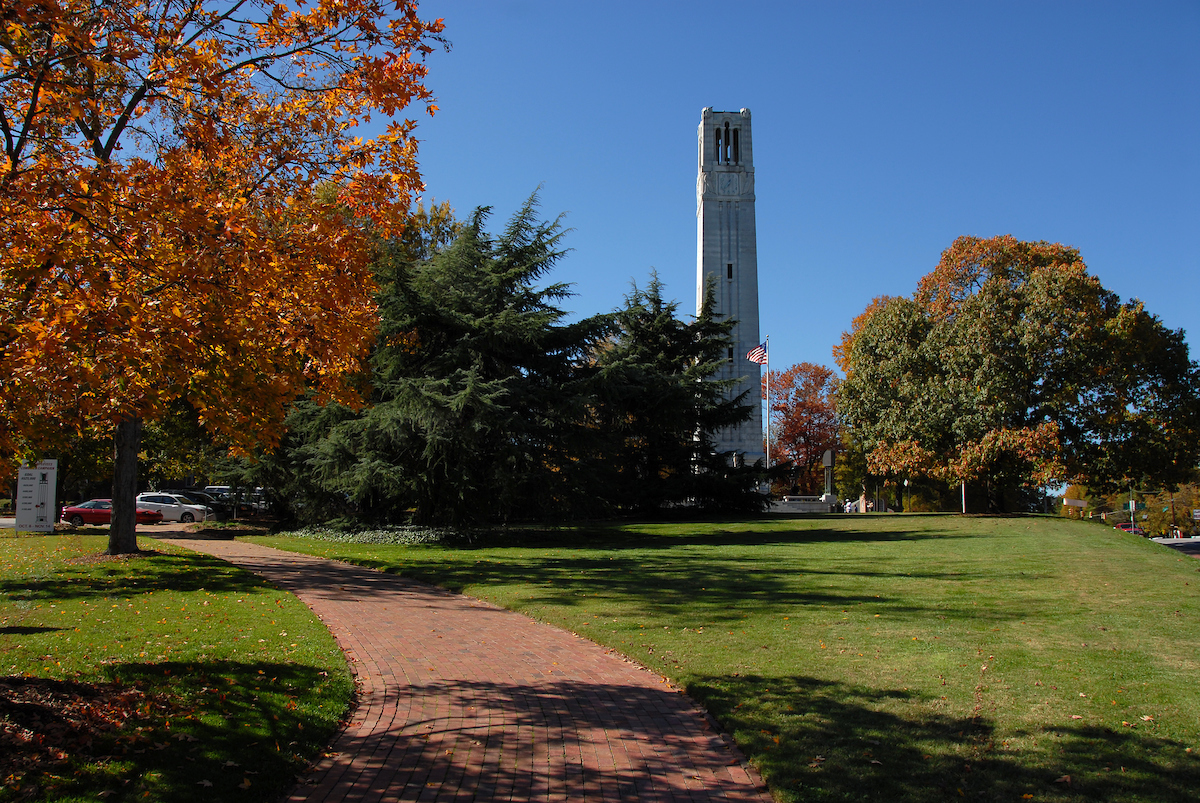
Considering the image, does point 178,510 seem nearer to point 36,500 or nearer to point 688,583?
point 36,500

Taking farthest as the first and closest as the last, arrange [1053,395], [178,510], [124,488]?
1. [178,510]
2. [1053,395]
3. [124,488]

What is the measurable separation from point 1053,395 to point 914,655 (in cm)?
2964

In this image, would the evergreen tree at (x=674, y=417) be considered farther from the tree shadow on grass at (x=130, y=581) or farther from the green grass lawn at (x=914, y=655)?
the tree shadow on grass at (x=130, y=581)

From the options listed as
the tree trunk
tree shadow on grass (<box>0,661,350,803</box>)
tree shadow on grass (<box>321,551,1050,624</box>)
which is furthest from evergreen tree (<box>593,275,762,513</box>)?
tree shadow on grass (<box>0,661,350,803</box>)

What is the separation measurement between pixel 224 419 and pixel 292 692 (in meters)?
5.99

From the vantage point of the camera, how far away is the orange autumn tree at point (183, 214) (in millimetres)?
5379

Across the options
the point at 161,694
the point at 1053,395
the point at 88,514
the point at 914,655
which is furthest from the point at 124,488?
the point at 1053,395

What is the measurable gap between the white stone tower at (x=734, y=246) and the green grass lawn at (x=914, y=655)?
130 feet

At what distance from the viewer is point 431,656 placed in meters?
7.69

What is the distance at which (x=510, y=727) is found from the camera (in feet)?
18.5

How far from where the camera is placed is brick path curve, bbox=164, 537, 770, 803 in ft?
15.0

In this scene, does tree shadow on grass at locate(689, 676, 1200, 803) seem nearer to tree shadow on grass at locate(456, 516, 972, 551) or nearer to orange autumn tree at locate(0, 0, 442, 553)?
orange autumn tree at locate(0, 0, 442, 553)

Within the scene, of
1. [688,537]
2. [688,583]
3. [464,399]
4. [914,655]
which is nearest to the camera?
[914,655]

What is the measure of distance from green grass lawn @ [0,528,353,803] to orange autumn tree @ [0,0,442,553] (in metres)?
1.89
